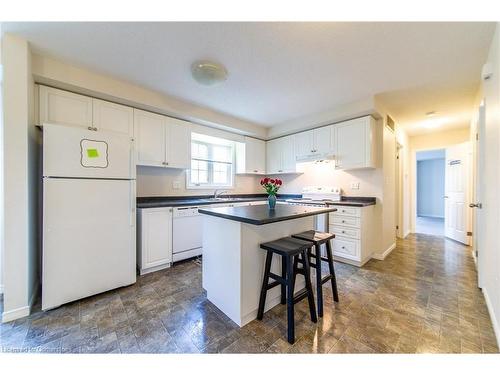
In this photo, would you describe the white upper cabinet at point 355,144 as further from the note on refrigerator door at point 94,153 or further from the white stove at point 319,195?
the note on refrigerator door at point 94,153

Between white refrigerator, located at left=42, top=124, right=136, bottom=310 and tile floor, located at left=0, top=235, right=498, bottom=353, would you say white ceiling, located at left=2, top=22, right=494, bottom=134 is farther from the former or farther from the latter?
tile floor, located at left=0, top=235, right=498, bottom=353

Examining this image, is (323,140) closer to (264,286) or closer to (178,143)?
(178,143)

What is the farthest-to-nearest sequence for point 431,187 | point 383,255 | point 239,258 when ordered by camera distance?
1. point 431,187
2. point 383,255
3. point 239,258

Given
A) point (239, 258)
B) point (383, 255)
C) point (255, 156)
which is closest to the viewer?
point (239, 258)

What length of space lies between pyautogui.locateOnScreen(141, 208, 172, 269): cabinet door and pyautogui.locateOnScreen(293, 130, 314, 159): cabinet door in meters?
2.61

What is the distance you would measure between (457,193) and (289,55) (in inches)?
187

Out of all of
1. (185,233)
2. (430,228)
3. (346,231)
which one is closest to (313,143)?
(346,231)

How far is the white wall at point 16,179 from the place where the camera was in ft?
5.45

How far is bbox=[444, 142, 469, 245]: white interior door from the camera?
3934 millimetres

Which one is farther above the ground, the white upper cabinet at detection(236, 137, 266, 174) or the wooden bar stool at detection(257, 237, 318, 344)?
the white upper cabinet at detection(236, 137, 266, 174)

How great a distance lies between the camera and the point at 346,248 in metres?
2.96

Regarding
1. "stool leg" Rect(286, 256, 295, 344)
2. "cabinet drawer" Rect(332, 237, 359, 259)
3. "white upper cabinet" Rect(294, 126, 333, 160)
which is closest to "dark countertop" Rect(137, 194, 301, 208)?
"white upper cabinet" Rect(294, 126, 333, 160)

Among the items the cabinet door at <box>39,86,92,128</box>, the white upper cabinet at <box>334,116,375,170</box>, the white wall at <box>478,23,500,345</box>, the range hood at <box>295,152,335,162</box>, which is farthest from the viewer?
the range hood at <box>295,152,335,162</box>
